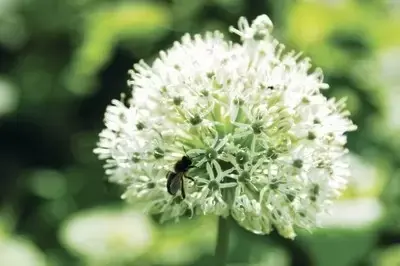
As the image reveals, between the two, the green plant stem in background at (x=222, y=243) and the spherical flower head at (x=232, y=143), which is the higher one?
the spherical flower head at (x=232, y=143)

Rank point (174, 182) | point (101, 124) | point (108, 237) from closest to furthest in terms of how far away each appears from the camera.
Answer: point (174, 182), point (108, 237), point (101, 124)

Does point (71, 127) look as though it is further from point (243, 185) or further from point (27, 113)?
point (243, 185)

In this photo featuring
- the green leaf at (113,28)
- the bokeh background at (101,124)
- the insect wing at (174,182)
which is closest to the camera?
the insect wing at (174,182)

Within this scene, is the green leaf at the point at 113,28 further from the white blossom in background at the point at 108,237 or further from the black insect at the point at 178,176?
the black insect at the point at 178,176

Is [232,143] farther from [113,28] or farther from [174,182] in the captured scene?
[113,28]

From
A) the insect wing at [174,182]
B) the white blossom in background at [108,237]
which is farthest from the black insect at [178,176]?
the white blossom in background at [108,237]

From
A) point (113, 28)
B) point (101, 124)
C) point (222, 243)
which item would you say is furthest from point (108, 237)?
point (222, 243)

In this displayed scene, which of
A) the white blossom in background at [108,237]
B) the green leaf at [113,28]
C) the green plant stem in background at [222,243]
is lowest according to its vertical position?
the green plant stem in background at [222,243]
